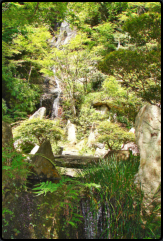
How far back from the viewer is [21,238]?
5.08ft

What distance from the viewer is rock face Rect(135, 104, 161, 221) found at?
2.10m

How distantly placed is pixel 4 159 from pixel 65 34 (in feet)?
38.5

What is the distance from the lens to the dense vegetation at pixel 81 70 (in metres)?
3.18

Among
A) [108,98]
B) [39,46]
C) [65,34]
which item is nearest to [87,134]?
[108,98]

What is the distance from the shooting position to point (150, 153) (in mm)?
2273

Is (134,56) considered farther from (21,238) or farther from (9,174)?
(21,238)

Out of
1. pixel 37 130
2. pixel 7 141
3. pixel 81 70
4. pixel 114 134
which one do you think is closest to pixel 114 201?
pixel 7 141

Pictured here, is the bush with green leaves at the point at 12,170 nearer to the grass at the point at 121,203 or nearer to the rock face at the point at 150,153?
the grass at the point at 121,203

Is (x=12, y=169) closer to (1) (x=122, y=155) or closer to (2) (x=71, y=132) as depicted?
(1) (x=122, y=155)

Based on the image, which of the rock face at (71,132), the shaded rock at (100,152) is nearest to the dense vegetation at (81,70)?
the shaded rock at (100,152)

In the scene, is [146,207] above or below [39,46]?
below

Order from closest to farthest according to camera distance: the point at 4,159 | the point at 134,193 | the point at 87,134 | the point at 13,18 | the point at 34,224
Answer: the point at 34,224 < the point at 4,159 < the point at 134,193 < the point at 13,18 < the point at 87,134

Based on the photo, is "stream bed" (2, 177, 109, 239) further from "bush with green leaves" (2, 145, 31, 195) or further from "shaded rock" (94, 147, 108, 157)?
"shaded rock" (94, 147, 108, 157)

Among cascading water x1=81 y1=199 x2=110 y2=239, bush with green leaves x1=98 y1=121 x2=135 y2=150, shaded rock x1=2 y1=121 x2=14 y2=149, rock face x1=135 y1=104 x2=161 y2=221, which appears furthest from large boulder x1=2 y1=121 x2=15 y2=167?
bush with green leaves x1=98 y1=121 x2=135 y2=150
